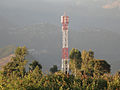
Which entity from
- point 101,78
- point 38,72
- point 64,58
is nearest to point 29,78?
point 38,72

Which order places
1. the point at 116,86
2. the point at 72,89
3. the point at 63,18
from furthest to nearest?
the point at 63,18, the point at 116,86, the point at 72,89

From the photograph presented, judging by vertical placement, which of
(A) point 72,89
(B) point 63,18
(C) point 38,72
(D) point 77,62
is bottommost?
(A) point 72,89

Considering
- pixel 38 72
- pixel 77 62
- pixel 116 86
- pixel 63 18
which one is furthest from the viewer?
pixel 77 62

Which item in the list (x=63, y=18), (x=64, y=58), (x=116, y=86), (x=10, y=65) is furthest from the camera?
(x=63, y=18)

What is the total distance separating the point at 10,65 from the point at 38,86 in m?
63.7

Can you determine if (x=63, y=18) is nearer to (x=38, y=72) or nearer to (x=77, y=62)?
(x=77, y=62)

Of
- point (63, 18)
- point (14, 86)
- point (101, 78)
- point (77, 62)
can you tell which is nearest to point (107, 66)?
point (77, 62)

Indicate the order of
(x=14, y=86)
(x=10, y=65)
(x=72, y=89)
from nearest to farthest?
(x=14, y=86)
(x=72, y=89)
(x=10, y=65)

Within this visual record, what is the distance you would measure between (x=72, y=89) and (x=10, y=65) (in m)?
64.2

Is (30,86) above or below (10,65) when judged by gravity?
below

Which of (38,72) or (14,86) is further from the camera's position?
(38,72)

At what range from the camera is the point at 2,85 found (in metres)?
14.4

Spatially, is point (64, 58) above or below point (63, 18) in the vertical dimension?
below

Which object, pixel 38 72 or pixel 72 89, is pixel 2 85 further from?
pixel 72 89
